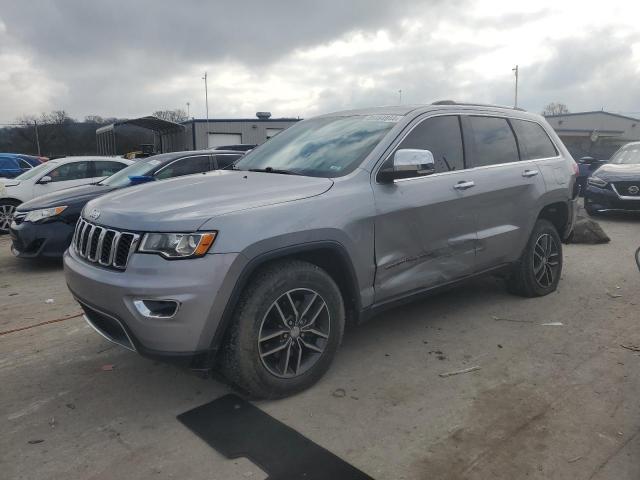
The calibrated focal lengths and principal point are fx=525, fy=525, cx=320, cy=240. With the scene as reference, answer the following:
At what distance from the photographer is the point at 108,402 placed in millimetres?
3250

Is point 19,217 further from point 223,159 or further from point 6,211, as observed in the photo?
point 6,211

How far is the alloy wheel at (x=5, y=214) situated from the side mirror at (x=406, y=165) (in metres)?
8.78

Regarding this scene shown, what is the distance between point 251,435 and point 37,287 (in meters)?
4.35

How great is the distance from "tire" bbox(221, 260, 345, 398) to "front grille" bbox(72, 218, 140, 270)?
68cm

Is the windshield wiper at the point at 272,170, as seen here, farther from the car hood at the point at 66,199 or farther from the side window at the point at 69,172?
the side window at the point at 69,172

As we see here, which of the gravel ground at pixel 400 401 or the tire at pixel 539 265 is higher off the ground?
the tire at pixel 539 265

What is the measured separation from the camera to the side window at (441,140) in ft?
12.9

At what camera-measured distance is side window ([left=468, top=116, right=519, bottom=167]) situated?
4.41m

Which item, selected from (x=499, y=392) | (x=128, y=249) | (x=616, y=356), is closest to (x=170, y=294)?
(x=128, y=249)

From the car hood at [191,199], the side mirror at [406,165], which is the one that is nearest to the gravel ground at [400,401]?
the car hood at [191,199]

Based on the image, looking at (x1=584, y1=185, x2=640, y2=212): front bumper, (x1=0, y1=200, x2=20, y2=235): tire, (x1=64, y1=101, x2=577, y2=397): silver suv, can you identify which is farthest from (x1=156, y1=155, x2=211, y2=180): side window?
(x1=584, y1=185, x2=640, y2=212): front bumper

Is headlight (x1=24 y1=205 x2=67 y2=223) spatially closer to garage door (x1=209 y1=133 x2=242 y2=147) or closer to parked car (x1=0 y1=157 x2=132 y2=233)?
parked car (x1=0 y1=157 x2=132 y2=233)

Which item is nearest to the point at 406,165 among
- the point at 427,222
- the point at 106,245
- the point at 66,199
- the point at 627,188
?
the point at 427,222

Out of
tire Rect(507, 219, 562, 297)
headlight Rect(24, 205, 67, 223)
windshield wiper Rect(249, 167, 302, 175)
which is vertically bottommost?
tire Rect(507, 219, 562, 297)
